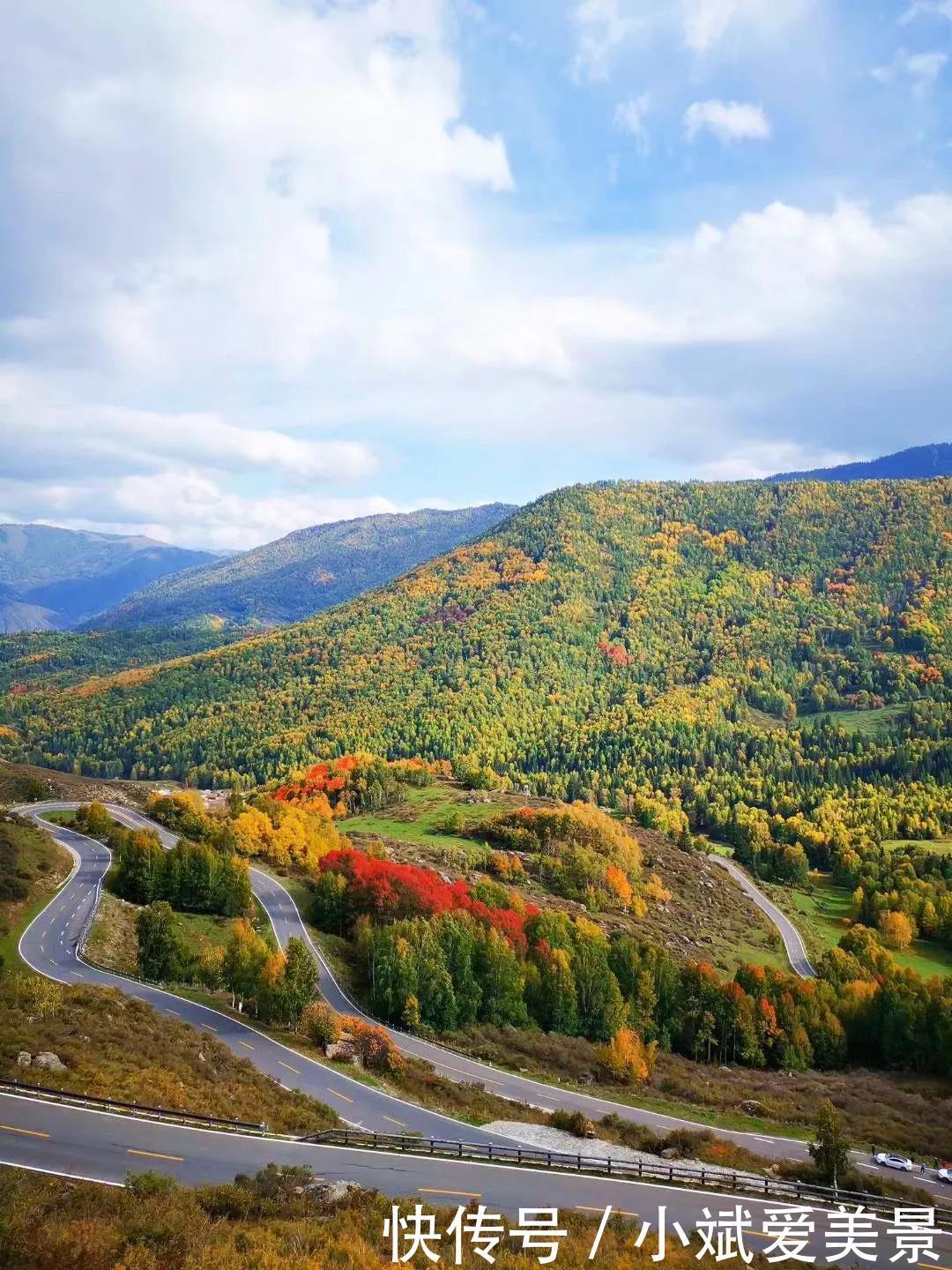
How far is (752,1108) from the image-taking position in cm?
6169

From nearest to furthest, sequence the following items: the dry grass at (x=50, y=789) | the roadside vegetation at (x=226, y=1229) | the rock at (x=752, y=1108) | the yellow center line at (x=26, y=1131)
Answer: the roadside vegetation at (x=226, y=1229) → the yellow center line at (x=26, y=1131) → the rock at (x=752, y=1108) → the dry grass at (x=50, y=789)

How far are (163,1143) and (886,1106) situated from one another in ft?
208

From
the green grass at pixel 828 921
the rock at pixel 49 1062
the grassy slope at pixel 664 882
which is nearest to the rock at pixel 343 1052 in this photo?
the rock at pixel 49 1062

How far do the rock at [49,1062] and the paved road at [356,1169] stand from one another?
347 centimetres

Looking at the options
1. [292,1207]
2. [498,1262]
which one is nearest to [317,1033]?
[292,1207]

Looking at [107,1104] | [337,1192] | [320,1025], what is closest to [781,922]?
[320,1025]

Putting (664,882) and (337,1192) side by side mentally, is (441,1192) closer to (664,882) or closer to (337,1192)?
(337,1192)

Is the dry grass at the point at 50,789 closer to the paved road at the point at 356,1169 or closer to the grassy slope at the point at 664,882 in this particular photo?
the grassy slope at the point at 664,882

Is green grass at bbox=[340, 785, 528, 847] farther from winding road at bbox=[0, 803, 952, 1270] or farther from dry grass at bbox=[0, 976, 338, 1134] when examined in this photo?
dry grass at bbox=[0, 976, 338, 1134]

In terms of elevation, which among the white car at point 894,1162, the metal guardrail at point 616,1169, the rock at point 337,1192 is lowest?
the white car at point 894,1162

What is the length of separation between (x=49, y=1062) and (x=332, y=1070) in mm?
20193

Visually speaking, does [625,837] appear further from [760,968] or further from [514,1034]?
[514,1034]

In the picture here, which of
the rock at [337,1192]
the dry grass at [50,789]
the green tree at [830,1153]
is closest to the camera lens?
the rock at [337,1192]

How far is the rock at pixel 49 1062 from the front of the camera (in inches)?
1492
